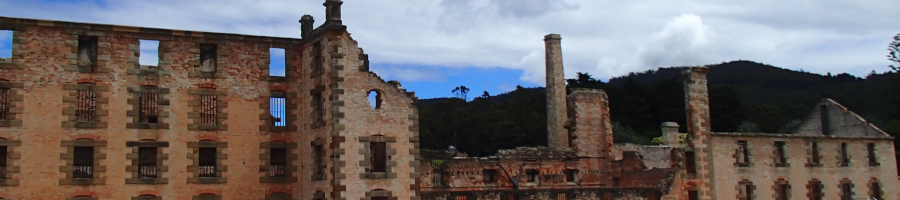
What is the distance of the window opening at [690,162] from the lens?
38.8 meters

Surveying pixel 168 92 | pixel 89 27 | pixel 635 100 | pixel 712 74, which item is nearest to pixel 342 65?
pixel 168 92

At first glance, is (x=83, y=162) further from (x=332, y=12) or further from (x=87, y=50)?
(x=332, y=12)

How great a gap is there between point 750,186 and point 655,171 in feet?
13.2

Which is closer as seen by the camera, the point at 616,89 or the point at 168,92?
the point at 168,92

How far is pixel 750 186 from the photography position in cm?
3962

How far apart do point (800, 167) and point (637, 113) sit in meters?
34.1

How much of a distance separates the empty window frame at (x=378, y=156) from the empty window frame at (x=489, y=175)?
1097cm

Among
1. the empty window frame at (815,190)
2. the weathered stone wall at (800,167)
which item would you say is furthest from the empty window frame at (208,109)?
the empty window frame at (815,190)

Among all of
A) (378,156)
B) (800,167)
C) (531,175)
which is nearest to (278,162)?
(378,156)

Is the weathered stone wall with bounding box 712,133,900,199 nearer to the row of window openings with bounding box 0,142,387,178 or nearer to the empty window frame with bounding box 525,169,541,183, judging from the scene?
the empty window frame with bounding box 525,169,541,183

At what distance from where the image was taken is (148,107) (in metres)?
29.8

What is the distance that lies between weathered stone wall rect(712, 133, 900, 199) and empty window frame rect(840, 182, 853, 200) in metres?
0.22

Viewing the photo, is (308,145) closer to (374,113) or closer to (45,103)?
(374,113)

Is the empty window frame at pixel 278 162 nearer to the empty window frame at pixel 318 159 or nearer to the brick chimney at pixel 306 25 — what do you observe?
the empty window frame at pixel 318 159
